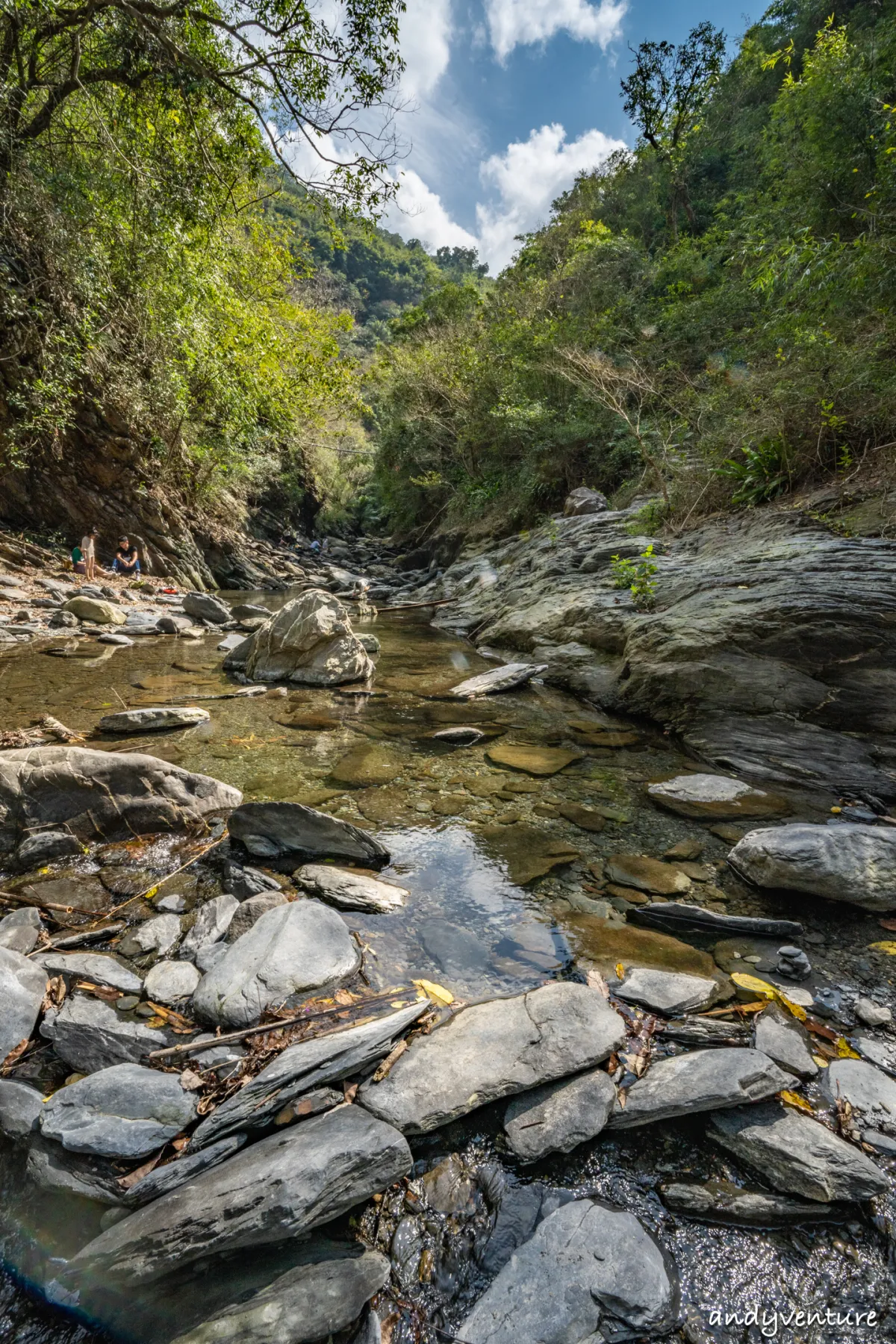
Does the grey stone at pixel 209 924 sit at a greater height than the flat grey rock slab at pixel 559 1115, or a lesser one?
lesser

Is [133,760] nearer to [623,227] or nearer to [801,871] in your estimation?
[801,871]

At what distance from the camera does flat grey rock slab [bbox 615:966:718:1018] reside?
6.44 ft

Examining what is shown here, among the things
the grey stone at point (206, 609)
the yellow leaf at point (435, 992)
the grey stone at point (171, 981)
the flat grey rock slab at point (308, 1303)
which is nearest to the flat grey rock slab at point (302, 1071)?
the yellow leaf at point (435, 992)

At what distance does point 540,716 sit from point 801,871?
3.21m

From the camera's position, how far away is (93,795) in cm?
296

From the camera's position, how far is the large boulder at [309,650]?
6.74 m

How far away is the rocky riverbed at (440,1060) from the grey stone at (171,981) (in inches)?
0.5

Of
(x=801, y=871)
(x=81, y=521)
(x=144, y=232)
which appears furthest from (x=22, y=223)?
(x=801, y=871)

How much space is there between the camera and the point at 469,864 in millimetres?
3031

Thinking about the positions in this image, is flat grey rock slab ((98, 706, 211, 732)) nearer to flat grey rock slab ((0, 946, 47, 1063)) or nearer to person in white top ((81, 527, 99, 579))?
flat grey rock slab ((0, 946, 47, 1063))

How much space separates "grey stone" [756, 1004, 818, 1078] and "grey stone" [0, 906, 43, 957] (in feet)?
8.91

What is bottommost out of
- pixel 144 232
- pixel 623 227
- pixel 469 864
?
pixel 469 864

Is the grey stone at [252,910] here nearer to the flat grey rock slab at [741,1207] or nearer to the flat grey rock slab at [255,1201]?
the flat grey rock slab at [255,1201]

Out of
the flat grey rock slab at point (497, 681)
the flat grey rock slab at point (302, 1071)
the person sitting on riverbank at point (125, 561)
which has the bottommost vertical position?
the flat grey rock slab at point (302, 1071)
